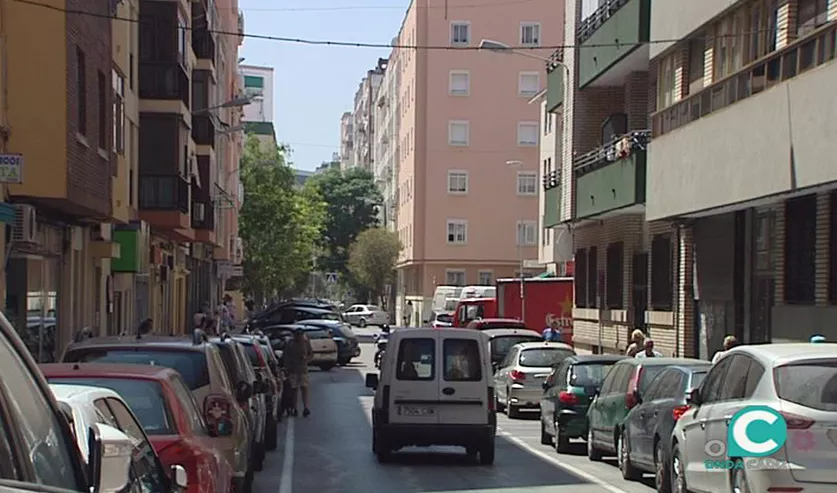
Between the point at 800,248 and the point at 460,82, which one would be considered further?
the point at 460,82

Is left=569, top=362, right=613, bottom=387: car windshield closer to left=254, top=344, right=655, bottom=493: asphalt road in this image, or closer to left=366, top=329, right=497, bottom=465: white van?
left=254, top=344, right=655, bottom=493: asphalt road

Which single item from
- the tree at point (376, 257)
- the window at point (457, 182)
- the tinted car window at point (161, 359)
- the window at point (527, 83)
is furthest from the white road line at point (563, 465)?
the tree at point (376, 257)

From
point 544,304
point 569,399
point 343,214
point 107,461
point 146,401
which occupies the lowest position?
point 569,399

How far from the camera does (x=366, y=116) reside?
449 ft

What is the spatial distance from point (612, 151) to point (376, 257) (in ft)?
206

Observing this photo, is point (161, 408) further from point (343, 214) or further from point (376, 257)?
point (343, 214)

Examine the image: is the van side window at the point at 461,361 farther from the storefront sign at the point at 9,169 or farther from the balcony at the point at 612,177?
the balcony at the point at 612,177

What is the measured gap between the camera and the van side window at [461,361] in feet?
58.3

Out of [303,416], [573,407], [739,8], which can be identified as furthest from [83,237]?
[739,8]

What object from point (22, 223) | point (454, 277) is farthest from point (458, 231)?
point (22, 223)

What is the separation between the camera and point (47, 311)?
76.3 feet

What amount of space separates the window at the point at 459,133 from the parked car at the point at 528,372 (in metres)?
51.5

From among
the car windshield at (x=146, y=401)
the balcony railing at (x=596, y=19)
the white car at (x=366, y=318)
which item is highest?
the balcony railing at (x=596, y=19)

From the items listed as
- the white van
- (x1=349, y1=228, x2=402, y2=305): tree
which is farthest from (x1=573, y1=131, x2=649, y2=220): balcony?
(x1=349, y1=228, x2=402, y2=305): tree
